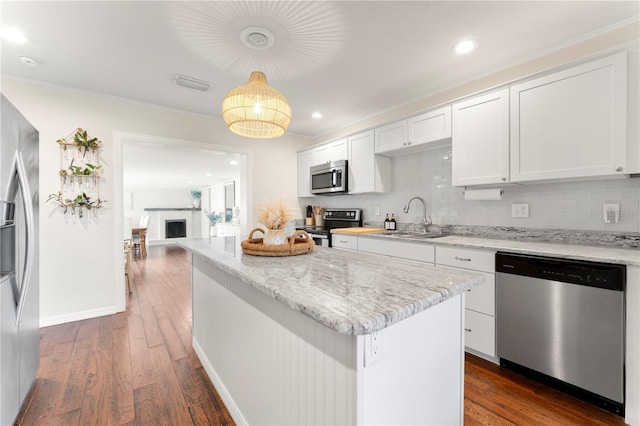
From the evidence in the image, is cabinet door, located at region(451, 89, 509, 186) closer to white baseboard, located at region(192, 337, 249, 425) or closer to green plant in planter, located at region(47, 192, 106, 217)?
white baseboard, located at region(192, 337, 249, 425)

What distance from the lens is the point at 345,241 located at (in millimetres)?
3346

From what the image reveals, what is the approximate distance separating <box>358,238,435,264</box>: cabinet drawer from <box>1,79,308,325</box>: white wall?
2.62 metres

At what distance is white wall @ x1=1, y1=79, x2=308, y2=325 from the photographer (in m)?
2.77

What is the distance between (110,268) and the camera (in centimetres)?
310

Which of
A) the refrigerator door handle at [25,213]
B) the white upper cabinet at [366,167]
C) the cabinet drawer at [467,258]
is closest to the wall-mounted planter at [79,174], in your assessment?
the refrigerator door handle at [25,213]

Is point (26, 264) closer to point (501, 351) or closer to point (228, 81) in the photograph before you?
point (228, 81)

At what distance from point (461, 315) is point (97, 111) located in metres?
3.85

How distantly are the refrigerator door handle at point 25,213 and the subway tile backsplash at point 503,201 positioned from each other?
3.21 meters

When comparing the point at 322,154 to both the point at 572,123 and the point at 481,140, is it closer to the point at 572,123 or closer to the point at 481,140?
the point at 481,140

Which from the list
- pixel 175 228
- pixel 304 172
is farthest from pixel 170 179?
pixel 304 172

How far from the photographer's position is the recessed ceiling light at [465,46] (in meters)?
2.10

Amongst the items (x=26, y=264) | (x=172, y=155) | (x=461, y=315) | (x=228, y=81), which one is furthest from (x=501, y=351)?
(x=172, y=155)

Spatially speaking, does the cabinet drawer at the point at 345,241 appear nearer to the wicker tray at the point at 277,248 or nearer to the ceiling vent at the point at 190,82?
the wicker tray at the point at 277,248

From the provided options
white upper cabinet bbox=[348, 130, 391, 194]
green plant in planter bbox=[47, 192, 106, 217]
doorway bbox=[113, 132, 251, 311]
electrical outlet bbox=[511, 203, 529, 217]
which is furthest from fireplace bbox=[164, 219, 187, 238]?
electrical outlet bbox=[511, 203, 529, 217]
